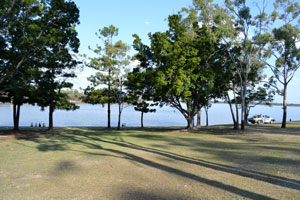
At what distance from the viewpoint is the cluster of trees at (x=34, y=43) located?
1628cm

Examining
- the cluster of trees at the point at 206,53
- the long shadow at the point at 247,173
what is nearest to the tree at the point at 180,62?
the cluster of trees at the point at 206,53

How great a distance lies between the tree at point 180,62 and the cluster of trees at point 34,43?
7055 millimetres

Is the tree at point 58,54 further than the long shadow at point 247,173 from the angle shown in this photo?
Yes

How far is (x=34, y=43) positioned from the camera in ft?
53.4

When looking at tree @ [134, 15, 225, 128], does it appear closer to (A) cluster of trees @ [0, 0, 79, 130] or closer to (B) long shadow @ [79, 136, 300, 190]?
(A) cluster of trees @ [0, 0, 79, 130]

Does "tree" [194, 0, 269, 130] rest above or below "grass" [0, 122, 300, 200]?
above

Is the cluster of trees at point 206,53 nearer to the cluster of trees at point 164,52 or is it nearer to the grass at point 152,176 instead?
the cluster of trees at point 164,52

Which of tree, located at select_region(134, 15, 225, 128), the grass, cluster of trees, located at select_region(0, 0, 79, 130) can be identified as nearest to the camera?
the grass

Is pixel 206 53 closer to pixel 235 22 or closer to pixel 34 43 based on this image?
pixel 235 22

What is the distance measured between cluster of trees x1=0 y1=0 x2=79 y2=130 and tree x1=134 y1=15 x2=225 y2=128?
7.05 m

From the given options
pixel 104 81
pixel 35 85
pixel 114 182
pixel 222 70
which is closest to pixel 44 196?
pixel 114 182

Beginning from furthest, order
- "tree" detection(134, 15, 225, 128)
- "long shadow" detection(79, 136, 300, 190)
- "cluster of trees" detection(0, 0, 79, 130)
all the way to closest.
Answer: "tree" detection(134, 15, 225, 128)
"cluster of trees" detection(0, 0, 79, 130)
"long shadow" detection(79, 136, 300, 190)

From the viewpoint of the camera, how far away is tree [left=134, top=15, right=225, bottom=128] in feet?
66.7

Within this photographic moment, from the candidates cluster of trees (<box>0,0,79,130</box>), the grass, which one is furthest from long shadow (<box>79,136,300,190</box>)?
cluster of trees (<box>0,0,79,130</box>)
